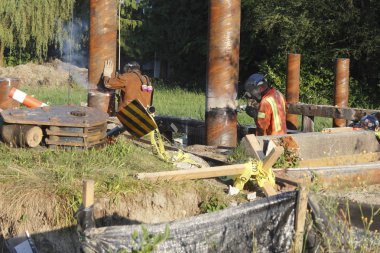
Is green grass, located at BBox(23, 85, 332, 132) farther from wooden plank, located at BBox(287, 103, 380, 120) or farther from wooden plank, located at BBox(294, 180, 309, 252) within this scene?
wooden plank, located at BBox(294, 180, 309, 252)

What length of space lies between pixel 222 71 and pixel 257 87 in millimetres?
1278

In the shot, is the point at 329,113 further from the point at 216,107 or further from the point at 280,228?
the point at 280,228

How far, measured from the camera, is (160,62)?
145 feet

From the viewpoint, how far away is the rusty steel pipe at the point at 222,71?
38.5ft

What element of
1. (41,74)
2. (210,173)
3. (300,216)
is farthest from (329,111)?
(41,74)

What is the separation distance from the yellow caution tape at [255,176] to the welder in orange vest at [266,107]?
1.53m

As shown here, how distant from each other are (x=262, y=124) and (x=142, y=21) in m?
33.4

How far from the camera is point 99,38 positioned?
12430mm

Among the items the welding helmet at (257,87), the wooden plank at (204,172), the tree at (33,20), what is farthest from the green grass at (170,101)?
the wooden plank at (204,172)

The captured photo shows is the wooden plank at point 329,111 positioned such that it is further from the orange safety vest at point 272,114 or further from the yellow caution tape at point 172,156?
the yellow caution tape at point 172,156

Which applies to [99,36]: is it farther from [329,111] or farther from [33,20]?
[33,20]

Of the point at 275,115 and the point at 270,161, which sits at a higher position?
the point at 275,115

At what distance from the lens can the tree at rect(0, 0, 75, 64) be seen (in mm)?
33500

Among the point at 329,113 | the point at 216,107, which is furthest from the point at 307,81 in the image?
the point at 216,107
